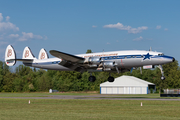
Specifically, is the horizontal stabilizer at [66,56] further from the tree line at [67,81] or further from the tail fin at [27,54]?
the tree line at [67,81]

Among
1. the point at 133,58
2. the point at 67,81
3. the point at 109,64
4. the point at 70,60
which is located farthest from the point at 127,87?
the point at 133,58

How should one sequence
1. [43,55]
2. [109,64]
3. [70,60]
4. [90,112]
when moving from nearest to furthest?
[90,112] < [109,64] < [70,60] < [43,55]

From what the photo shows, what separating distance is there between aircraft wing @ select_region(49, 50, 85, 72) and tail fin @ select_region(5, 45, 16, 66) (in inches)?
441

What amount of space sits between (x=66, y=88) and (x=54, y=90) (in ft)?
19.7

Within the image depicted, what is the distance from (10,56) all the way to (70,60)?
14.4 metres

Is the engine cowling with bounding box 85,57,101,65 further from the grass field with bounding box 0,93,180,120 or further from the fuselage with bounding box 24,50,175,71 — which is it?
the grass field with bounding box 0,93,180,120

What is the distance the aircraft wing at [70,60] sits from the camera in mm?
39344

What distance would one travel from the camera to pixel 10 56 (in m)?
48.8

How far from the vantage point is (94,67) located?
41219 mm

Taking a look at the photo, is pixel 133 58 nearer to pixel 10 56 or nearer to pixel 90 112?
pixel 90 112

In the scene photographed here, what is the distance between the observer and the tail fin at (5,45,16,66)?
158ft

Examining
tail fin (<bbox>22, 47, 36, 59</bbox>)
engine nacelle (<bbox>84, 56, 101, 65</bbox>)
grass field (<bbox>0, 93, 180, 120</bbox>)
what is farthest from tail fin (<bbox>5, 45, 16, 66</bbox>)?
grass field (<bbox>0, 93, 180, 120</bbox>)

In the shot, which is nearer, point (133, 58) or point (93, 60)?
point (133, 58)

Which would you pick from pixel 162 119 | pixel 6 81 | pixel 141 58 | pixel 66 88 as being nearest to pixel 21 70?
pixel 6 81
